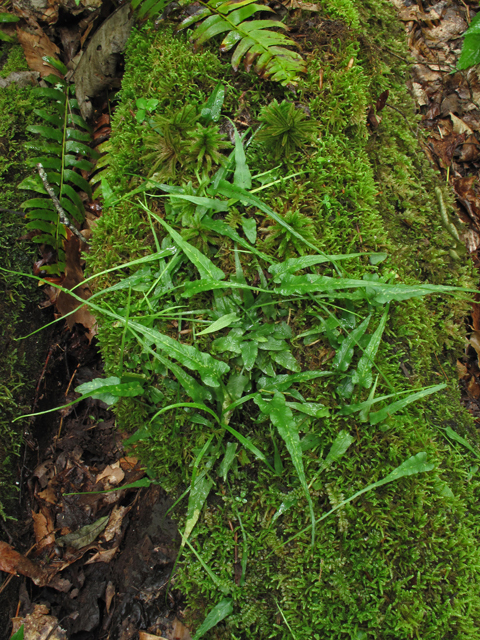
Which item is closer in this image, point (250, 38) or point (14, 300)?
point (250, 38)

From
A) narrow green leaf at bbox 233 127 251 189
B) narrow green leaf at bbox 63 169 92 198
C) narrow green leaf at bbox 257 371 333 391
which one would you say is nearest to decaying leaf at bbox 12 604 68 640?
narrow green leaf at bbox 257 371 333 391

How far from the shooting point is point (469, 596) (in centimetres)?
174

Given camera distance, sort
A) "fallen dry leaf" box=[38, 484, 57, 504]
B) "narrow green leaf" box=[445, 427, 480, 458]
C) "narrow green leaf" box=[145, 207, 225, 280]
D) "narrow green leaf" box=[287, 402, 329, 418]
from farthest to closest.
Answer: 1. "fallen dry leaf" box=[38, 484, 57, 504]
2. "narrow green leaf" box=[445, 427, 480, 458]
3. "narrow green leaf" box=[145, 207, 225, 280]
4. "narrow green leaf" box=[287, 402, 329, 418]

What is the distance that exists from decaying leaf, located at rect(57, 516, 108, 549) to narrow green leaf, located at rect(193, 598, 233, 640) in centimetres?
99

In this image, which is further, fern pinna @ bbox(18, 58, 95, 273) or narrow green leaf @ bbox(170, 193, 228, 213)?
fern pinna @ bbox(18, 58, 95, 273)

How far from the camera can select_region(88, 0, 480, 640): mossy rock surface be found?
1.73 m

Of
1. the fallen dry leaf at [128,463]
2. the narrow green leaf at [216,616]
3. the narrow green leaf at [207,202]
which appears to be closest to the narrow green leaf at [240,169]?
the narrow green leaf at [207,202]

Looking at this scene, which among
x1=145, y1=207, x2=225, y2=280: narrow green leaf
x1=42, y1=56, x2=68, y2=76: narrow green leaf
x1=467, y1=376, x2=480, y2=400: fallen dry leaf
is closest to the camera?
x1=145, y1=207, x2=225, y2=280: narrow green leaf

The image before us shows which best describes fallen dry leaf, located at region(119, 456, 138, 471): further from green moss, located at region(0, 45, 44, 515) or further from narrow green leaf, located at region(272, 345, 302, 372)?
narrow green leaf, located at region(272, 345, 302, 372)

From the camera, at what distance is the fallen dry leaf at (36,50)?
2.95 metres

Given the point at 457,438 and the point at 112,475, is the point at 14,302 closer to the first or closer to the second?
the point at 112,475

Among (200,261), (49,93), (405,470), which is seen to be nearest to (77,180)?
(49,93)

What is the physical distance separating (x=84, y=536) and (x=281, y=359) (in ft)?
6.12

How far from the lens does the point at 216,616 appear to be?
1773mm
